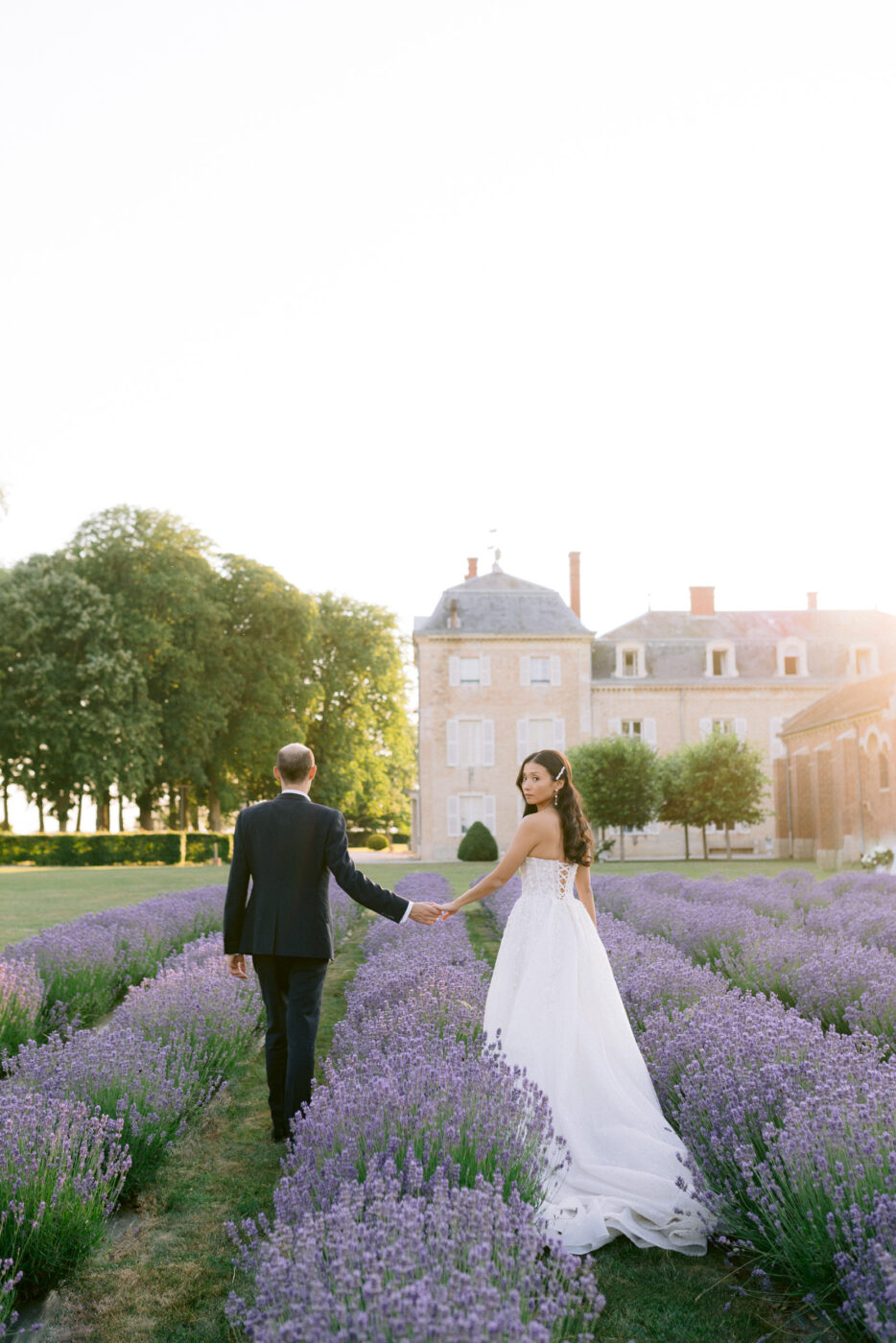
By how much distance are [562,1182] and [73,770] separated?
3013cm

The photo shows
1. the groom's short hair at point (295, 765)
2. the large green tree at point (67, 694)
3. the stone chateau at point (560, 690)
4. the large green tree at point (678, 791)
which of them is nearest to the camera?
the groom's short hair at point (295, 765)

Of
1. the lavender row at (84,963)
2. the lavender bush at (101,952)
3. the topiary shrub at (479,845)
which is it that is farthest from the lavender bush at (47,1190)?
the topiary shrub at (479,845)

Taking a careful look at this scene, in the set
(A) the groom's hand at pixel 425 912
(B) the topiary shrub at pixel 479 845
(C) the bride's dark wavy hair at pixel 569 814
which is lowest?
(B) the topiary shrub at pixel 479 845

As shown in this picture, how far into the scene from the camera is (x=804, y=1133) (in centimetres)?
300

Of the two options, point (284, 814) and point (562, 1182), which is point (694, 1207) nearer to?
point (562, 1182)

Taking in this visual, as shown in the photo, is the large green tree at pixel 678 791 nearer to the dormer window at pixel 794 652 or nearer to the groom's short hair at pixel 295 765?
the dormer window at pixel 794 652

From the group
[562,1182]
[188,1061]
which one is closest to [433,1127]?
[562,1182]

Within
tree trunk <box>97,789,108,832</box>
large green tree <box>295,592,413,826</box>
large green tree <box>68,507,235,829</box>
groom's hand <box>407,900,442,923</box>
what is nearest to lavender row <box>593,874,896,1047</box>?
groom's hand <box>407,900,442,923</box>

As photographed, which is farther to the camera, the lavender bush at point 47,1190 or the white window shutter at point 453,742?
the white window shutter at point 453,742

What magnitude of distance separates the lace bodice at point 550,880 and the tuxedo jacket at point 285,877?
0.84 m

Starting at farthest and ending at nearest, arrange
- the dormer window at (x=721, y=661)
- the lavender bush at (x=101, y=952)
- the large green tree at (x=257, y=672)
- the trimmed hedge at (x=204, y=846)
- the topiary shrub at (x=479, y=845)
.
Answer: the dormer window at (x=721, y=661) → the large green tree at (x=257, y=672) → the topiary shrub at (x=479, y=845) → the trimmed hedge at (x=204, y=846) → the lavender bush at (x=101, y=952)

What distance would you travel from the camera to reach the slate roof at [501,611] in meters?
38.8

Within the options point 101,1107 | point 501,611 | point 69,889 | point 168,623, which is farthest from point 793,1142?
point 501,611

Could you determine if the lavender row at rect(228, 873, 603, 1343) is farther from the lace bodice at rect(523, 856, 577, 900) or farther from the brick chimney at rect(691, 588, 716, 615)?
the brick chimney at rect(691, 588, 716, 615)
